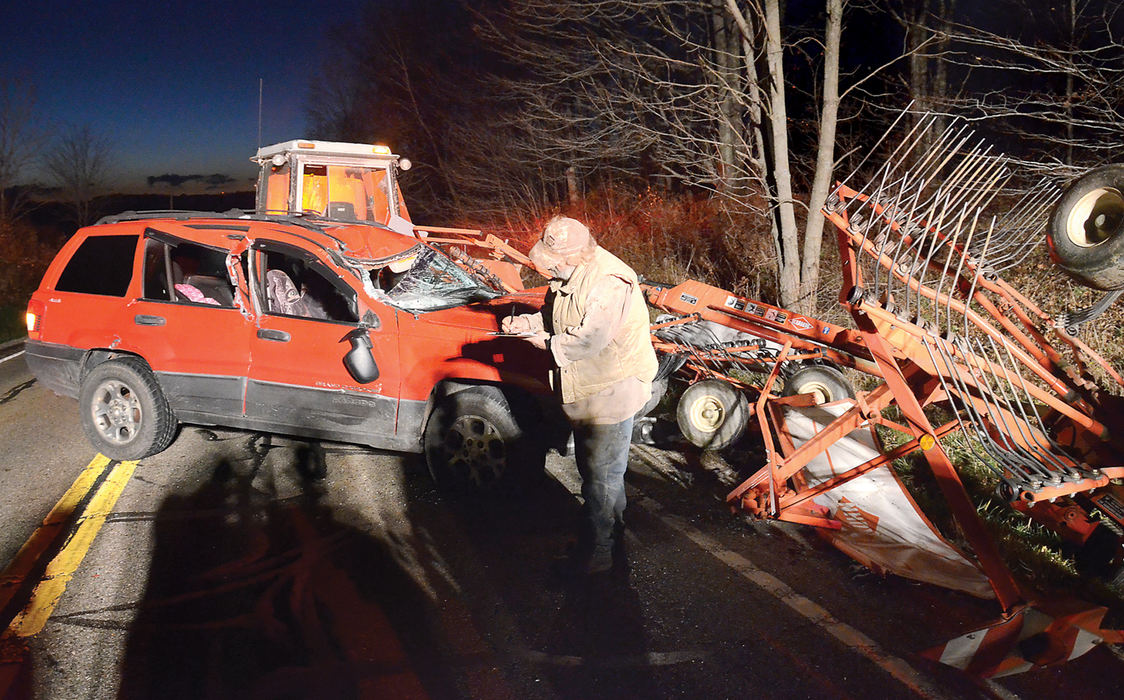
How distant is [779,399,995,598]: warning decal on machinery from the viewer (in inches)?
151

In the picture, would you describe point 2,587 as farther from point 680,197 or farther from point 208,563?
point 680,197

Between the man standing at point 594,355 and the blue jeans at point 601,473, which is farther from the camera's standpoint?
the blue jeans at point 601,473

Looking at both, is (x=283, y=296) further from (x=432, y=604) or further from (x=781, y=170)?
(x=781, y=170)

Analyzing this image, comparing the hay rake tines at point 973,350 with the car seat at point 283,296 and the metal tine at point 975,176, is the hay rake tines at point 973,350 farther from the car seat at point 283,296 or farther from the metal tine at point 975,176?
the car seat at point 283,296

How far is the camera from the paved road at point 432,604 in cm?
308

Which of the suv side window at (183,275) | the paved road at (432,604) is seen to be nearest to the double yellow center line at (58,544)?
the paved road at (432,604)

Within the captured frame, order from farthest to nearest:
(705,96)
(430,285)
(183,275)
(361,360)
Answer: (705,96)
(183,275)
(430,285)
(361,360)

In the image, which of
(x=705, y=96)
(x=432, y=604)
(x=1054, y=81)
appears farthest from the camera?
(x=1054, y=81)

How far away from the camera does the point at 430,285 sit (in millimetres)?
5504

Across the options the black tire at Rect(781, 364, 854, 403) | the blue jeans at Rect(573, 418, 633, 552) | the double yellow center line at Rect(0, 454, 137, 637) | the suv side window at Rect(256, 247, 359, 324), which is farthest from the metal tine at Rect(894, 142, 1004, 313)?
the double yellow center line at Rect(0, 454, 137, 637)

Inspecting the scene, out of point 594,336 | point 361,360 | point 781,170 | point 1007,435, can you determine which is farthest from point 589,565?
point 781,170

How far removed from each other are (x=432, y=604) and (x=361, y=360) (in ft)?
5.80

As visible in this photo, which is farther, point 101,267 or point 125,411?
point 101,267

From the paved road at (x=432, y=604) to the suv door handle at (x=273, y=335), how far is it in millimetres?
1078
